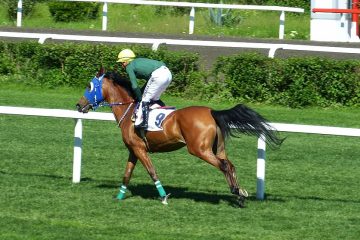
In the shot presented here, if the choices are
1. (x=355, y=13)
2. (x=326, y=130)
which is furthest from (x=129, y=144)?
(x=355, y=13)

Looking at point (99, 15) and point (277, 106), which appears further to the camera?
point (99, 15)

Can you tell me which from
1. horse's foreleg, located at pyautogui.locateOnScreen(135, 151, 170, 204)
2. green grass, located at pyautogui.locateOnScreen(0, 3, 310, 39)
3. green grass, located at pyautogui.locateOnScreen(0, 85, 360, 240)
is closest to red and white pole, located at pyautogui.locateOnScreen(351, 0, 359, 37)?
green grass, located at pyautogui.locateOnScreen(0, 3, 310, 39)

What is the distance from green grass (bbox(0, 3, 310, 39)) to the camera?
2428cm

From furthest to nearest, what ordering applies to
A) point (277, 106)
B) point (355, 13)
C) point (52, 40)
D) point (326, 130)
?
point (355, 13), point (52, 40), point (277, 106), point (326, 130)

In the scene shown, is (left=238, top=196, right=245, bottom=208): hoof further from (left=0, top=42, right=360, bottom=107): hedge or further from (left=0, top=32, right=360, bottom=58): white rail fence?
(left=0, top=32, right=360, bottom=58): white rail fence

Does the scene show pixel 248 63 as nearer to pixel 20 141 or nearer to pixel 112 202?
pixel 20 141

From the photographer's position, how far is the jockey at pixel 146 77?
10484 mm

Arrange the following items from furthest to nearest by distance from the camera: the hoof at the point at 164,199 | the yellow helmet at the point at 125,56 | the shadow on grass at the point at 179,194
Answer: the shadow on grass at the point at 179,194, the yellow helmet at the point at 125,56, the hoof at the point at 164,199

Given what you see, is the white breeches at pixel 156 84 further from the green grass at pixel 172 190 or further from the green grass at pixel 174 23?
the green grass at pixel 174 23

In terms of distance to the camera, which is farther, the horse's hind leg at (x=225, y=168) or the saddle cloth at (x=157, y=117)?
the saddle cloth at (x=157, y=117)

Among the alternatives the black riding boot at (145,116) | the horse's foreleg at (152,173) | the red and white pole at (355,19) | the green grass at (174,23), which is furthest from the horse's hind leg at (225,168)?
the green grass at (174,23)

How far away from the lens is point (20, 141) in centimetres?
1387

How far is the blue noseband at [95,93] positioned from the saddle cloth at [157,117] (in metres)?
0.63

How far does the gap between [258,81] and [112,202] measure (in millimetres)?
6877
